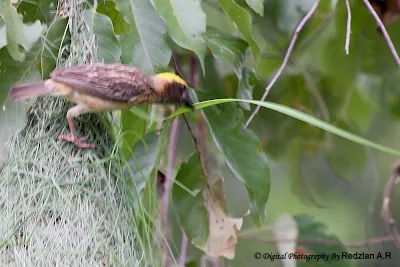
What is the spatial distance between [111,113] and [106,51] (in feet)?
0.73

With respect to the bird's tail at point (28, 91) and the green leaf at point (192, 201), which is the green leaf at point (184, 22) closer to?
the bird's tail at point (28, 91)

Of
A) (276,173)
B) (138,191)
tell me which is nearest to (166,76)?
(138,191)

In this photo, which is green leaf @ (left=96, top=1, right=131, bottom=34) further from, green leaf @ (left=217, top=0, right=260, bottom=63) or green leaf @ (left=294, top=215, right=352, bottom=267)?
green leaf @ (left=294, top=215, right=352, bottom=267)

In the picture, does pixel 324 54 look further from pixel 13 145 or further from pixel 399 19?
pixel 13 145

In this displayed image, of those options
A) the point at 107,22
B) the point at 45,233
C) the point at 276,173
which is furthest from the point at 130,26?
the point at 276,173

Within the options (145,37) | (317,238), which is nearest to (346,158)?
(317,238)

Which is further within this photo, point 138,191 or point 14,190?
point 138,191

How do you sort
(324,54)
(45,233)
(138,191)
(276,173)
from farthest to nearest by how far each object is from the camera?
(276,173) → (324,54) → (138,191) → (45,233)

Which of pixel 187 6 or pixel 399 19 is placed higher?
pixel 187 6

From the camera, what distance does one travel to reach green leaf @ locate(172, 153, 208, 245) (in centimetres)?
261

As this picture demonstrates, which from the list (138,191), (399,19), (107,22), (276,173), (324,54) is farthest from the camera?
(276,173)

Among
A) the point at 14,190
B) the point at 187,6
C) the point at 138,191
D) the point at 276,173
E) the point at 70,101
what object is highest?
the point at 187,6

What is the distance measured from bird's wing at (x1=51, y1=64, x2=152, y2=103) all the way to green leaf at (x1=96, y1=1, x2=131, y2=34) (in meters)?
0.29

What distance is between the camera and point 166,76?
2.20 metres
